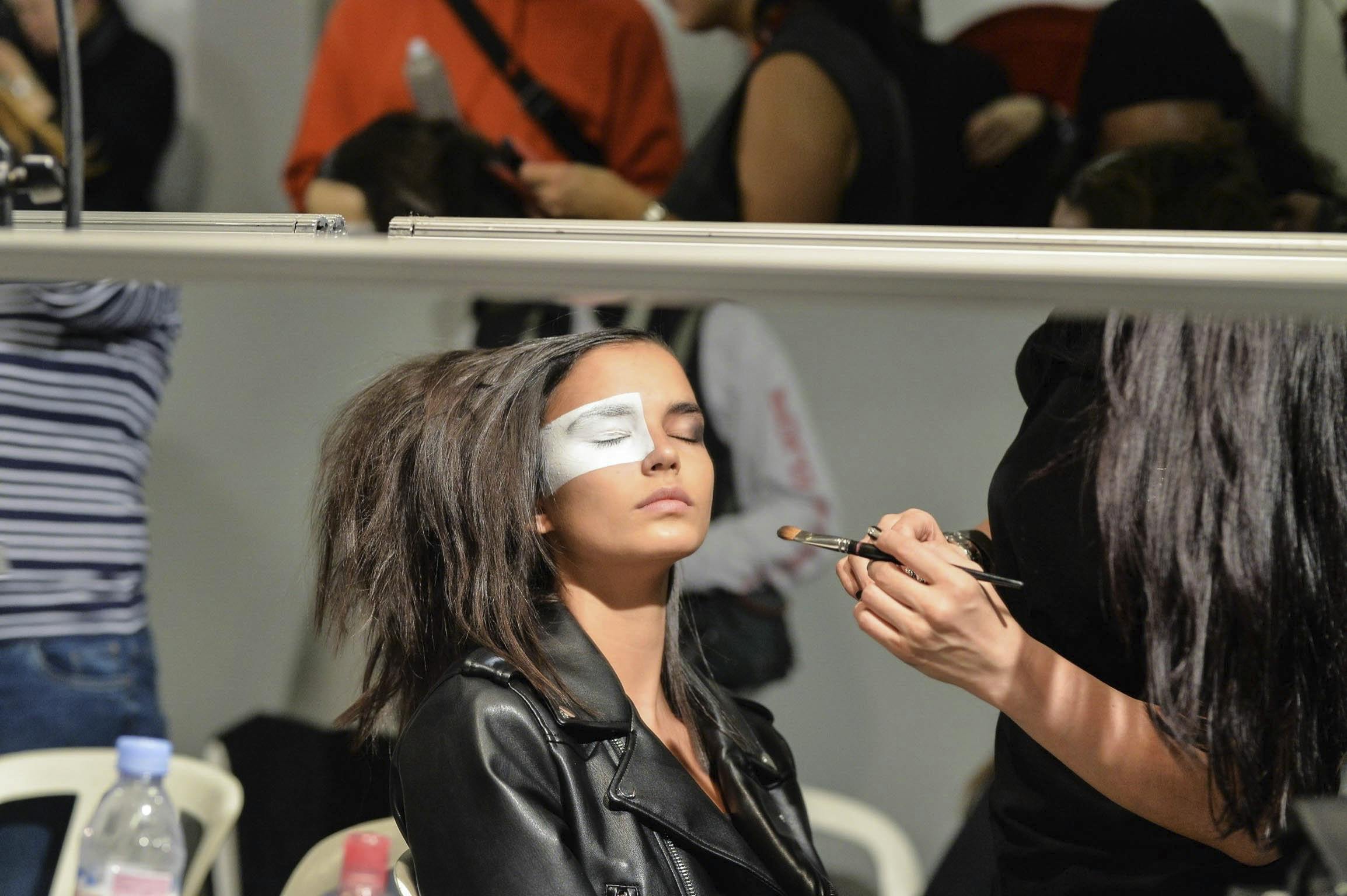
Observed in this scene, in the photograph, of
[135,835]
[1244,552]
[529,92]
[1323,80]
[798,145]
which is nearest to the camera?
[1244,552]

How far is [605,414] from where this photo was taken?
817 millimetres

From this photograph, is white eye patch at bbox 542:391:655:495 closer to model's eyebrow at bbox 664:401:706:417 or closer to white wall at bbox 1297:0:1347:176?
model's eyebrow at bbox 664:401:706:417


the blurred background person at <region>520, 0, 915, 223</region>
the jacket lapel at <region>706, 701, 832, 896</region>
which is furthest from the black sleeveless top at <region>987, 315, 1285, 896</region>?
the blurred background person at <region>520, 0, 915, 223</region>

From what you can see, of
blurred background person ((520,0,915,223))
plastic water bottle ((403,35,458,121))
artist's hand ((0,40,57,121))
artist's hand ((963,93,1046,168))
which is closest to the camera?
blurred background person ((520,0,915,223))

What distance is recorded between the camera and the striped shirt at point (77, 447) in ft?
2.85

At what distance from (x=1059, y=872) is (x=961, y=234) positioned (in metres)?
0.43

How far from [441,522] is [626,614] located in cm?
14

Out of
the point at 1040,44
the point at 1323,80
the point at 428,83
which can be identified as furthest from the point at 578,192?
the point at 1323,80

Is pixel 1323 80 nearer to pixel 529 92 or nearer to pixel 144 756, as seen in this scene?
pixel 529 92

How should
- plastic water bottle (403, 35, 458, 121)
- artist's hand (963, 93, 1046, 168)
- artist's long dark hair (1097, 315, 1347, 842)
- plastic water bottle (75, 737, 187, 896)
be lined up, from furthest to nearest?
plastic water bottle (403, 35, 458, 121), artist's hand (963, 93, 1046, 168), plastic water bottle (75, 737, 187, 896), artist's long dark hair (1097, 315, 1347, 842)

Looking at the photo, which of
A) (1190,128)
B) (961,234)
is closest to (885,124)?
(1190,128)

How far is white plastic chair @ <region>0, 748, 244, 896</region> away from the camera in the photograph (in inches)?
33.8

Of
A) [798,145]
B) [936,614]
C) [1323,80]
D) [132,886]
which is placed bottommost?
[132,886]

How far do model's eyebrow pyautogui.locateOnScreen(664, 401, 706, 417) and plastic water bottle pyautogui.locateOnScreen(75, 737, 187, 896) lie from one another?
16.8 inches
